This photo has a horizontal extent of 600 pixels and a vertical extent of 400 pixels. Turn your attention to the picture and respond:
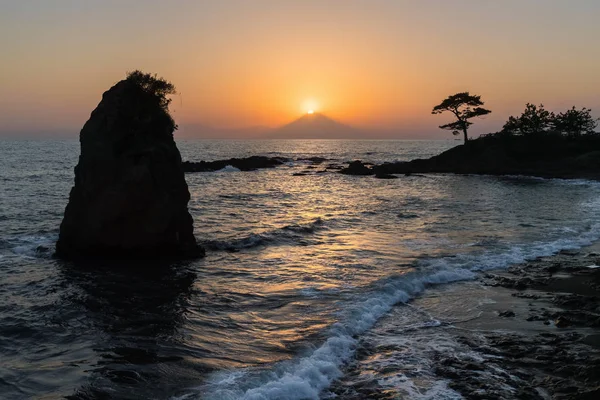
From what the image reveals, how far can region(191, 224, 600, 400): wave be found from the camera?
8.96 metres

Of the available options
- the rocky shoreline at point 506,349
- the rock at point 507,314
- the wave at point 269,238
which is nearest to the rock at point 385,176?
the wave at point 269,238

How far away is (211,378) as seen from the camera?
9.52 meters

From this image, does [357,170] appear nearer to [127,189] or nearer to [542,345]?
[127,189]

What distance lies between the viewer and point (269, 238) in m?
A: 25.4

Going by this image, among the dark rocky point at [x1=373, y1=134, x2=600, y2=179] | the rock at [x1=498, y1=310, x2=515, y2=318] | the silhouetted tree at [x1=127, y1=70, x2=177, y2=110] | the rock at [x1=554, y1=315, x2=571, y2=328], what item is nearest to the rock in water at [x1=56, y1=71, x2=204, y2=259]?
the silhouetted tree at [x1=127, y1=70, x2=177, y2=110]

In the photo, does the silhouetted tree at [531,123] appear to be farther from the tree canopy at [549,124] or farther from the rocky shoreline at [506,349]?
the rocky shoreline at [506,349]

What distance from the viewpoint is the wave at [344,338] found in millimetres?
8961

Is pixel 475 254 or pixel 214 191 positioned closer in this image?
pixel 475 254

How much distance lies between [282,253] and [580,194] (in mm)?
34723

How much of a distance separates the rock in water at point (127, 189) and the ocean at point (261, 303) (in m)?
1.34

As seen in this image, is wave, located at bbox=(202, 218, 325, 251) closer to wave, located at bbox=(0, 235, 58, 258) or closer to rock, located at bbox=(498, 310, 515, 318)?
wave, located at bbox=(0, 235, 58, 258)

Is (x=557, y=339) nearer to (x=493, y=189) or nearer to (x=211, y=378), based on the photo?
(x=211, y=378)

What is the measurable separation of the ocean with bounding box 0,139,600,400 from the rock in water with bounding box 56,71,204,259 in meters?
1.34

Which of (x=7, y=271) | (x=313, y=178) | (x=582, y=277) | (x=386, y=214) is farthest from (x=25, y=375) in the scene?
(x=313, y=178)
